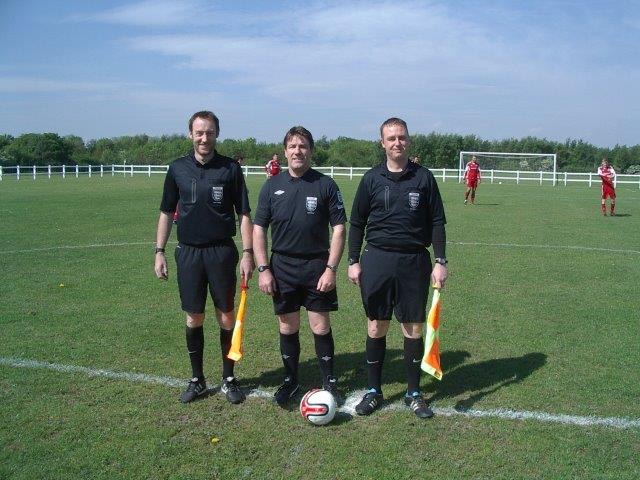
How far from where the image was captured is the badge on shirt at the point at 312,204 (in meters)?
4.37

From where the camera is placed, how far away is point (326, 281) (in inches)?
171

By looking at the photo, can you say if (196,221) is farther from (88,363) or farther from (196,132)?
(88,363)

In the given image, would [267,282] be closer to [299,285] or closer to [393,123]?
[299,285]

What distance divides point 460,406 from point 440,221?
4.50 ft

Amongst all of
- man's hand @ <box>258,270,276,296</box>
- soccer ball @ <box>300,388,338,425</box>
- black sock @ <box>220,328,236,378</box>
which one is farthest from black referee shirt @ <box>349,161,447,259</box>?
black sock @ <box>220,328,236,378</box>

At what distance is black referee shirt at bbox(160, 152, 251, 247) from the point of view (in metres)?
4.50

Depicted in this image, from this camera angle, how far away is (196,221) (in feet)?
14.8

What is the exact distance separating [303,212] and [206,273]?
35.2 inches

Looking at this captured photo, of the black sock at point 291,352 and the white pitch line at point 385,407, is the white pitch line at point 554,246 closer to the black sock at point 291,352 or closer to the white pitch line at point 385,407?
the white pitch line at point 385,407

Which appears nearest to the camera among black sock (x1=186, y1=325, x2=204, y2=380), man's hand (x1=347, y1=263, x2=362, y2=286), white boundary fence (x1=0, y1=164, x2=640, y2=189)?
man's hand (x1=347, y1=263, x2=362, y2=286)

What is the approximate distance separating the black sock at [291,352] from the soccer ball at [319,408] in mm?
449

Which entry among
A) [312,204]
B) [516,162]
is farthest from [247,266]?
[516,162]

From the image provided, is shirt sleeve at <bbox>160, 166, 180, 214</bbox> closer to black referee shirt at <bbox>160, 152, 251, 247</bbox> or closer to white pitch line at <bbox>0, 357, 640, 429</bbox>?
black referee shirt at <bbox>160, 152, 251, 247</bbox>

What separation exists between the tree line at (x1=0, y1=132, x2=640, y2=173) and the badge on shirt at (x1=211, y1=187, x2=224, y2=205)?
56422mm
